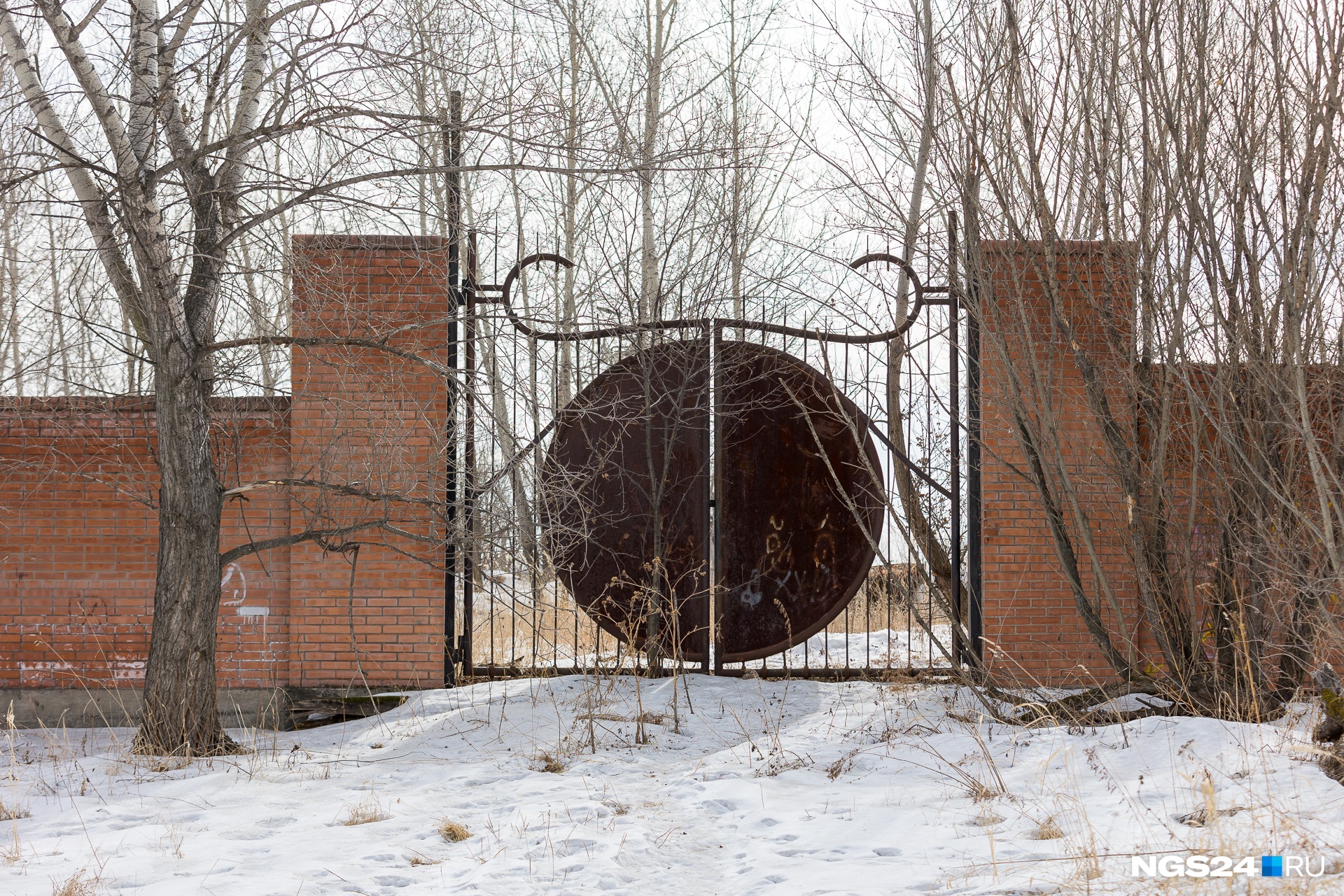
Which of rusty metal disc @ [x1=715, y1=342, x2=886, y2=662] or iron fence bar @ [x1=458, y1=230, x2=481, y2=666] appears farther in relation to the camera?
rusty metal disc @ [x1=715, y1=342, x2=886, y2=662]

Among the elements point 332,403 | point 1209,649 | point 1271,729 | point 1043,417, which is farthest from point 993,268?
point 332,403

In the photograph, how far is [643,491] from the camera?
662 centimetres

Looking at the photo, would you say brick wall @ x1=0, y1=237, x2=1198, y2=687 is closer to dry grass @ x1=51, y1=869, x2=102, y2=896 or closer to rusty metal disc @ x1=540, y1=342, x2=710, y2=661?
rusty metal disc @ x1=540, y1=342, x2=710, y2=661

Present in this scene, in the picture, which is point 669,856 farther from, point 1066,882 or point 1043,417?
point 1043,417

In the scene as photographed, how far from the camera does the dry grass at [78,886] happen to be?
304cm

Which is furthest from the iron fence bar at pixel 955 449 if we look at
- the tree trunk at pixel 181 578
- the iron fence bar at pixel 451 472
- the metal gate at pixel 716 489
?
the tree trunk at pixel 181 578

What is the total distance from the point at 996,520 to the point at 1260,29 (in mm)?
3015

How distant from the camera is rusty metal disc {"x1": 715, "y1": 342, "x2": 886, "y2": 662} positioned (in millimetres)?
6637

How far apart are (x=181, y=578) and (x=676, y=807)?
2767 mm

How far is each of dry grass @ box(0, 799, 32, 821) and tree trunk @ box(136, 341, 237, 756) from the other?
86 centimetres

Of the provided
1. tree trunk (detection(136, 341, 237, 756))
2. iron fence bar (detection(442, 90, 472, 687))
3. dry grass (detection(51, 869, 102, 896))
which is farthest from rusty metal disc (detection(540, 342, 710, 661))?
dry grass (detection(51, 869, 102, 896))

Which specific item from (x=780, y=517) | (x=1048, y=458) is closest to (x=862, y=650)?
(x=780, y=517)

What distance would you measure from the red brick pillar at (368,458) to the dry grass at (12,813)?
6.73 feet

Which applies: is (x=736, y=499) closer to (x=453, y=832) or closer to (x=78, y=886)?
(x=453, y=832)
